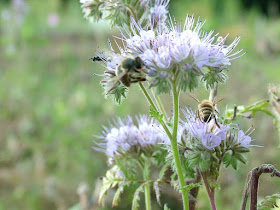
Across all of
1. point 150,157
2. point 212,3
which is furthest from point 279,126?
point 212,3

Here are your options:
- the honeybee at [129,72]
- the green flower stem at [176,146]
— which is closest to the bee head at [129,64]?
the honeybee at [129,72]

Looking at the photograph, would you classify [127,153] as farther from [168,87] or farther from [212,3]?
[212,3]

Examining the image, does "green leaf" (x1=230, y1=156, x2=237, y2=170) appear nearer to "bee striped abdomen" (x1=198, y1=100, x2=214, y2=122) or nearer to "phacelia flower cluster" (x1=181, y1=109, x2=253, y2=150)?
"phacelia flower cluster" (x1=181, y1=109, x2=253, y2=150)

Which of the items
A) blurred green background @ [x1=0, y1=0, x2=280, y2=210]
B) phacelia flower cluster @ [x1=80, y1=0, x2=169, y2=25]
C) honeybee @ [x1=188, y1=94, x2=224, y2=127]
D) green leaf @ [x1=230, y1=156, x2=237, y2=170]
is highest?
blurred green background @ [x1=0, y1=0, x2=280, y2=210]

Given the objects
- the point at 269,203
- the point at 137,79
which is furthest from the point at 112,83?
the point at 269,203

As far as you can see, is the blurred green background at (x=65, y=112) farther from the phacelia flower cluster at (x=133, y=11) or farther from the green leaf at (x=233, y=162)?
the phacelia flower cluster at (x=133, y=11)

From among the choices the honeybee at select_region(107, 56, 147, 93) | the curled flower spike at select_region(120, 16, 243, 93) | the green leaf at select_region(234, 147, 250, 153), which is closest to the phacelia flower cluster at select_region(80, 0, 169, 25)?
the curled flower spike at select_region(120, 16, 243, 93)
